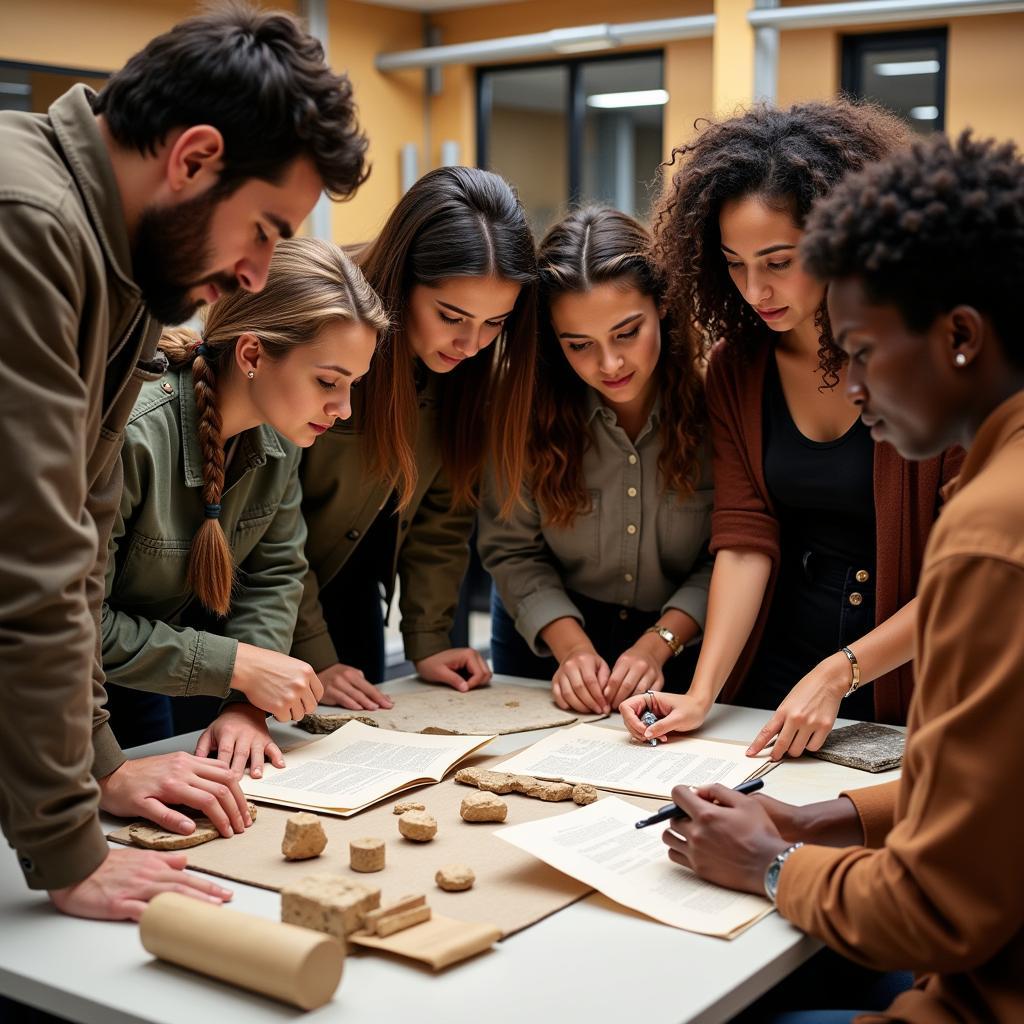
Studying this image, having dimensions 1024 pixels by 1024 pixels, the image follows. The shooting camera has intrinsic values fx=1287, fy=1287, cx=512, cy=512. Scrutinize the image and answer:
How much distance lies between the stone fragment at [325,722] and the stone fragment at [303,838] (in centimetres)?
55

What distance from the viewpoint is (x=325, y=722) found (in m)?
2.15

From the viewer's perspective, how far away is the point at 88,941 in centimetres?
137

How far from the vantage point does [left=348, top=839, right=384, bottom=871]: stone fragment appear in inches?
60.6

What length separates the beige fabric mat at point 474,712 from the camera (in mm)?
2189

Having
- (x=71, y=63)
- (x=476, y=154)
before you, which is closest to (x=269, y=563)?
(x=71, y=63)

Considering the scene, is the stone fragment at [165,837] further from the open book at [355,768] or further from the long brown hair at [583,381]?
the long brown hair at [583,381]

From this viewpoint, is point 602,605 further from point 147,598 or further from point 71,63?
point 71,63

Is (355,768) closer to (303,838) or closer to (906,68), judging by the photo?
(303,838)

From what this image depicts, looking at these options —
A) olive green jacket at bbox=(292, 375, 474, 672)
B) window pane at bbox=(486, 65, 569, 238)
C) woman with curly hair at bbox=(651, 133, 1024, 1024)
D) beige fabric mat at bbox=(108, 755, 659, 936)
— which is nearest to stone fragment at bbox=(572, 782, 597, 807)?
beige fabric mat at bbox=(108, 755, 659, 936)

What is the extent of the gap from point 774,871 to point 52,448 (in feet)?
2.95

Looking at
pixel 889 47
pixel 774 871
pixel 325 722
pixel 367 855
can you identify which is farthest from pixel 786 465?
pixel 889 47

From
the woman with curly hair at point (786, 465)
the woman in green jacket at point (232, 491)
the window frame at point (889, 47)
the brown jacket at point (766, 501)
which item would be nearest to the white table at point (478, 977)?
the woman in green jacket at point (232, 491)

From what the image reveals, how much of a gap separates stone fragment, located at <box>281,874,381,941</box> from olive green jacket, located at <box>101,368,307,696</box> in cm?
69

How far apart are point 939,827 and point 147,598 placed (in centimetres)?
137
